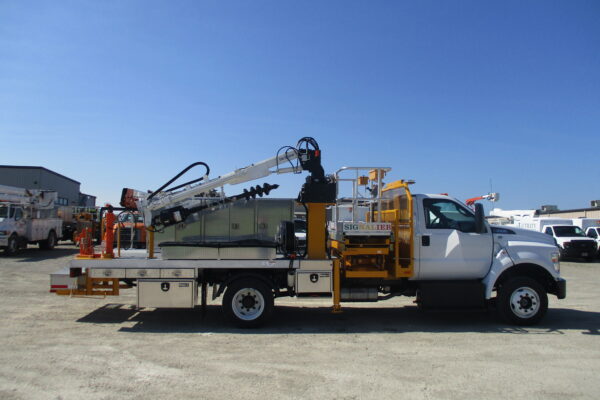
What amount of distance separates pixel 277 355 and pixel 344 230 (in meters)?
2.68

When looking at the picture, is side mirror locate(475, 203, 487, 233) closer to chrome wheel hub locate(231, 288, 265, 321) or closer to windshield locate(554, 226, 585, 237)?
chrome wheel hub locate(231, 288, 265, 321)

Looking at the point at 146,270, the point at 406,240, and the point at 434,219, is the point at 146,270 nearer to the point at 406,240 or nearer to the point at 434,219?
the point at 406,240

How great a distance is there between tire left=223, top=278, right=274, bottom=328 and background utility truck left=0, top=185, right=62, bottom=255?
1736cm

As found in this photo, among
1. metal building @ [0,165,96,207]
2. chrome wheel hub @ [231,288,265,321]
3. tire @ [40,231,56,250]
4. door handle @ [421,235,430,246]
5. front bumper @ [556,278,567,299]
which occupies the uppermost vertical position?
metal building @ [0,165,96,207]

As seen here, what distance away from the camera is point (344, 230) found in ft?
25.5

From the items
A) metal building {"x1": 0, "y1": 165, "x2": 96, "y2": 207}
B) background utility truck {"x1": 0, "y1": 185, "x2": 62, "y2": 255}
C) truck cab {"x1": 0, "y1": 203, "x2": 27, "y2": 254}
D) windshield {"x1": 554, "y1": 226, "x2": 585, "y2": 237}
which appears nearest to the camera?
truck cab {"x1": 0, "y1": 203, "x2": 27, "y2": 254}

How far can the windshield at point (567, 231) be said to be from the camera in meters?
22.7

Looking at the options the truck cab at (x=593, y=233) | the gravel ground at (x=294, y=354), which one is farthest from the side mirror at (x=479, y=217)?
the truck cab at (x=593, y=233)

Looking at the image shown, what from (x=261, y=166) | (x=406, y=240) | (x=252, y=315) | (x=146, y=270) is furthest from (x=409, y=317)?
(x=146, y=270)

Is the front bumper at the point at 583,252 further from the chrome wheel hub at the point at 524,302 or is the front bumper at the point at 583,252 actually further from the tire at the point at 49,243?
the tire at the point at 49,243

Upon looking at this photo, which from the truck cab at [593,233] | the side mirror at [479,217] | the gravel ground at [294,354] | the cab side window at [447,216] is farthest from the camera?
the truck cab at [593,233]

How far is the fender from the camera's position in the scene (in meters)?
Result: 7.73

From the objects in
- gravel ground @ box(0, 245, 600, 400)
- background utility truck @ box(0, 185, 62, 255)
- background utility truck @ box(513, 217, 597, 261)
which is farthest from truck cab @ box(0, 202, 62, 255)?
background utility truck @ box(513, 217, 597, 261)

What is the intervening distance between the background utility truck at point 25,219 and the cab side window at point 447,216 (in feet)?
65.7
